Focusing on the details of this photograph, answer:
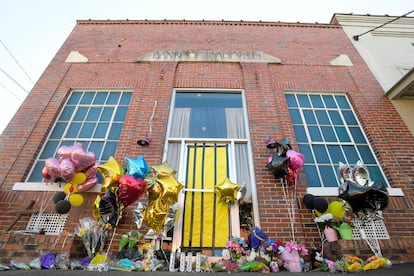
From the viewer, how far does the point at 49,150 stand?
443 cm

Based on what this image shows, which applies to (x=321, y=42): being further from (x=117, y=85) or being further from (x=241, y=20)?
(x=117, y=85)

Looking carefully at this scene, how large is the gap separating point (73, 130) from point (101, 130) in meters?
0.67

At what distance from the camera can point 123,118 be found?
484 centimetres

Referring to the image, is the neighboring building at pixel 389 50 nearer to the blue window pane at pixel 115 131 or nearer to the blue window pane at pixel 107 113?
the blue window pane at pixel 115 131

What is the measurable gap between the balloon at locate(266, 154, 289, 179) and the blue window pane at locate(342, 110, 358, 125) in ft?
8.28

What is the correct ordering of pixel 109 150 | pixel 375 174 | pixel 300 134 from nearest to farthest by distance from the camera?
pixel 375 174 < pixel 109 150 < pixel 300 134

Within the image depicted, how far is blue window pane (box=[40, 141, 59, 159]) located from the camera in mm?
4368

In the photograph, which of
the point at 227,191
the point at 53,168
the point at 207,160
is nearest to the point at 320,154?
the point at 227,191

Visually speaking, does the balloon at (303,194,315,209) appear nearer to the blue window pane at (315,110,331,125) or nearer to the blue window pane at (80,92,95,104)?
the blue window pane at (315,110,331,125)

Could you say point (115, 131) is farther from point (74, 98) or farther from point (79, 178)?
point (74, 98)

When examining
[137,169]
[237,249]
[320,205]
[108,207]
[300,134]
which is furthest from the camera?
[300,134]

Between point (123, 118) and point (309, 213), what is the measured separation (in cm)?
438

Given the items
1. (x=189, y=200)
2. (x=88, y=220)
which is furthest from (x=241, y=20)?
(x=88, y=220)

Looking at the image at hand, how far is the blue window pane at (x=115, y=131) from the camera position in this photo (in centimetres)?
456
